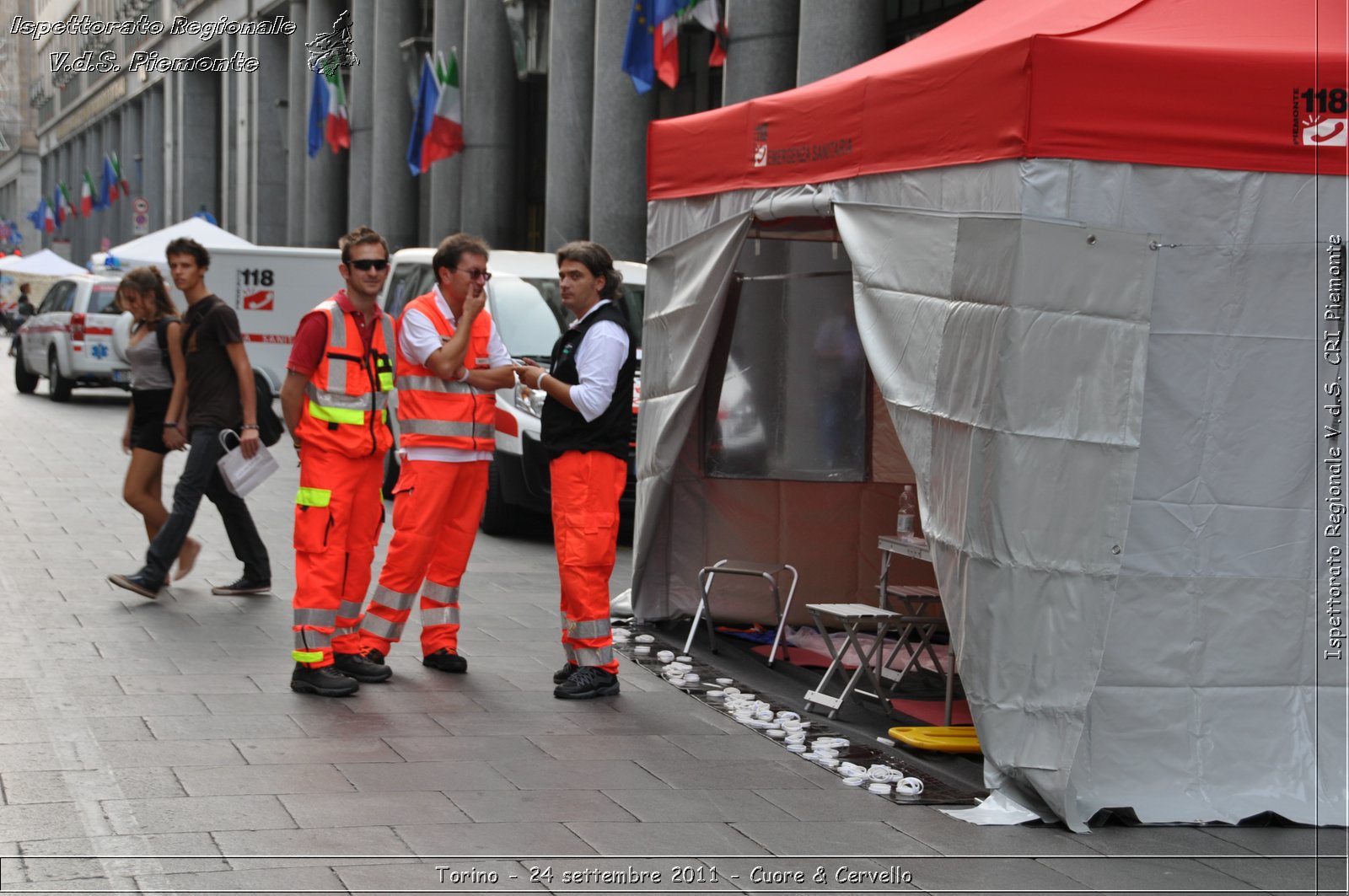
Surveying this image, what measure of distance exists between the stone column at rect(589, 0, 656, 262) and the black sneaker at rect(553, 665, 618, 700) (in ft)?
47.1

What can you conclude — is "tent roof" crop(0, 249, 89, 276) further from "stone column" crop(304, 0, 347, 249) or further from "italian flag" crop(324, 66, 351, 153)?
"italian flag" crop(324, 66, 351, 153)

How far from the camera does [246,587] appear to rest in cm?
963

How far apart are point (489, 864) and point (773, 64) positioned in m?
14.2

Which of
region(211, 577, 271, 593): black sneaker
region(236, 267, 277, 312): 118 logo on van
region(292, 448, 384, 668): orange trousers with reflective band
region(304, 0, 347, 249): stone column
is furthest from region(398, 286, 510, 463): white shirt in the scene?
region(304, 0, 347, 249): stone column

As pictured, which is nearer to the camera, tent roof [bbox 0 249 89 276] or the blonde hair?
the blonde hair

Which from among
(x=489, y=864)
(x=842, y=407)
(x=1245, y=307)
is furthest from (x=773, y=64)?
(x=489, y=864)

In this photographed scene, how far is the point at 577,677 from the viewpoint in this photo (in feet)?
24.2

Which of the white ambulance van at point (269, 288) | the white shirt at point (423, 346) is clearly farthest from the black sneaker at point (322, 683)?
the white ambulance van at point (269, 288)

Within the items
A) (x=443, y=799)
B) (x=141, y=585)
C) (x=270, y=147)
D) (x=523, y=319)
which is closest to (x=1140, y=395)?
(x=443, y=799)

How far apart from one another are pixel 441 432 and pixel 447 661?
3.69 ft

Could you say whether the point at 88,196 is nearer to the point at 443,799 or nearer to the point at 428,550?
the point at 428,550

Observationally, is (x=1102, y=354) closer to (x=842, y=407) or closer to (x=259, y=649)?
(x=842, y=407)

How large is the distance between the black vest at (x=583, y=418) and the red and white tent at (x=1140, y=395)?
4.77 feet

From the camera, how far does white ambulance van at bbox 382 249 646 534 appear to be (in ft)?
40.4
